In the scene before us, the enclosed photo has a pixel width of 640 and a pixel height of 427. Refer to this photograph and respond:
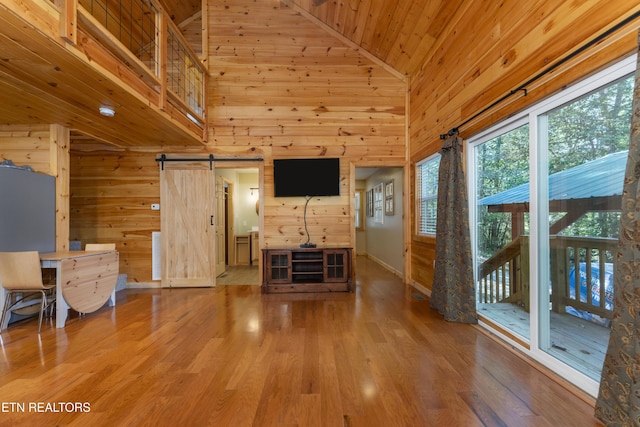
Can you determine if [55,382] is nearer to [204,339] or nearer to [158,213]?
[204,339]

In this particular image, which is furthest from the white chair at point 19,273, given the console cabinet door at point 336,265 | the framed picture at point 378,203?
the framed picture at point 378,203

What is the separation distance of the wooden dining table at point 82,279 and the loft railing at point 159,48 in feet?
6.27

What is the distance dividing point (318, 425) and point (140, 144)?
472cm

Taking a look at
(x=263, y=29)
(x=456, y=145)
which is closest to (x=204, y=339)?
(x=456, y=145)

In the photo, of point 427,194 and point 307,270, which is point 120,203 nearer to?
point 307,270

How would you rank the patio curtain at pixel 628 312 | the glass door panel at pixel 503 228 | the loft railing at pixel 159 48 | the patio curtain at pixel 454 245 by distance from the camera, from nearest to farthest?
the patio curtain at pixel 628 312 < the glass door panel at pixel 503 228 < the patio curtain at pixel 454 245 < the loft railing at pixel 159 48

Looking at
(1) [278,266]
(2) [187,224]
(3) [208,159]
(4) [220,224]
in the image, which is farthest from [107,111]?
(4) [220,224]

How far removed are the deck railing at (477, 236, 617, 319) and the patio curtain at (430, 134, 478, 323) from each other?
35cm

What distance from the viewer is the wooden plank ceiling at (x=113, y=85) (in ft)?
7.00

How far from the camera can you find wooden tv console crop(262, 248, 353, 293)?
4270 millimetres

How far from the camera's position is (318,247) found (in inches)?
174

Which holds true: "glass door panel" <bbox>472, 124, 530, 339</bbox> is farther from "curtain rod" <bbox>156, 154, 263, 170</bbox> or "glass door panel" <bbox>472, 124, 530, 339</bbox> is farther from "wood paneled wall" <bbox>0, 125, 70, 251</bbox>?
"wood paneled wall" <bbox>0, 125, 70, 251</bbox>

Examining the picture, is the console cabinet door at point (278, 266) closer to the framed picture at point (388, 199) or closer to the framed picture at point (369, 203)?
the framed picture at point (388, 199)

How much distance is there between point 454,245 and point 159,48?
3936mm
